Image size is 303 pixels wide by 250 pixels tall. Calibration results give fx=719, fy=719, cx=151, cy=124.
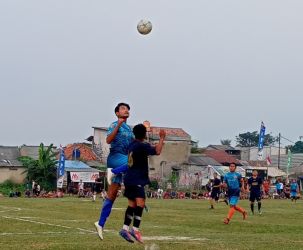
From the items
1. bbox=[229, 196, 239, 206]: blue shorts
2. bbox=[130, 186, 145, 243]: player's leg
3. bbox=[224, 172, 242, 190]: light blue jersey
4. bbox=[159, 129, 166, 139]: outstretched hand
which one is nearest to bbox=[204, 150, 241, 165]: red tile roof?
bbox=[224, 172, 242, 190]: light blue jersey

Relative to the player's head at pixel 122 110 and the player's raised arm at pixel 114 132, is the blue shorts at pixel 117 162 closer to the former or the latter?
the player's raised arm at pixel 114 132

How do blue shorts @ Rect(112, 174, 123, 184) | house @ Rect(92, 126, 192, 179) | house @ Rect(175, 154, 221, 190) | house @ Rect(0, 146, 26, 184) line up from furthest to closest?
house @ Rect(92, 126, 192, 179), house @ Rect(175, 154, 221, 190), house @ Rect(0, 146, 26, 184), blue shorts @ Rect(112, 174, 123, 184)

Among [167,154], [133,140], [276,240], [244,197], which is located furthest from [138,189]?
[167,154]

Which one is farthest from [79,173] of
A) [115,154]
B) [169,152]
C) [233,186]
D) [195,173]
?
[115,154]

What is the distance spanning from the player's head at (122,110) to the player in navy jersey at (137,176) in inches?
15.9

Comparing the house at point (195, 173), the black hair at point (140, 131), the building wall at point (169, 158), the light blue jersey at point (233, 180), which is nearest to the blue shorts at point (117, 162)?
the black hair at point (140, 131)

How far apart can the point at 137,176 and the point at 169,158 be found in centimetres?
7305

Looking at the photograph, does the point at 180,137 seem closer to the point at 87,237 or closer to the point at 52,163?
the point at 52,163

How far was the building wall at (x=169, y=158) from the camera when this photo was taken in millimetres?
83375

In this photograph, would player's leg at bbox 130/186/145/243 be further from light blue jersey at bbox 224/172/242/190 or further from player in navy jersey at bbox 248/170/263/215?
player in navy jersey at bbox 248/170/263/215

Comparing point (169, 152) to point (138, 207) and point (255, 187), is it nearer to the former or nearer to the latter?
point (255, 187)

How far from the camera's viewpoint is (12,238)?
45.9 feet

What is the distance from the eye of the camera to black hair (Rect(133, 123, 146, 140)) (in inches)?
480

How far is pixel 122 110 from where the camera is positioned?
492 inches
